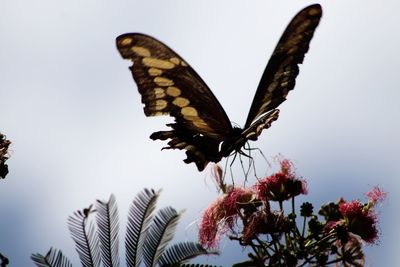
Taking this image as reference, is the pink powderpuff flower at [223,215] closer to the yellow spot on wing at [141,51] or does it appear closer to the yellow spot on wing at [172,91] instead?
the yellow spot on wing at [172,91]

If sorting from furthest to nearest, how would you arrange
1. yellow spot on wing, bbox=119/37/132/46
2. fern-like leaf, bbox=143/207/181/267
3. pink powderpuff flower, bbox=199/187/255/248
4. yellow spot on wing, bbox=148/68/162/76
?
pink powderpuff flower, bbox=199/187/255/248, yellow spot on wing, bbox=148/68/162/76, yellow spot on wing, bbox=119/37/132/46, fern-like leaf, bbox=143/207/181/267

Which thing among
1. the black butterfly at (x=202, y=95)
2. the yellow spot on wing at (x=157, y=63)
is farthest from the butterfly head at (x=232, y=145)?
the yellow spot on wing at (x=157, y=63)

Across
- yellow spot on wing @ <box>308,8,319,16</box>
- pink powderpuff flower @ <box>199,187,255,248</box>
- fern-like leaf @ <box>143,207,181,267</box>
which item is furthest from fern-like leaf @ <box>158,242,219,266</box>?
yellow spot on wing @ <box>308,8,319,16</box>

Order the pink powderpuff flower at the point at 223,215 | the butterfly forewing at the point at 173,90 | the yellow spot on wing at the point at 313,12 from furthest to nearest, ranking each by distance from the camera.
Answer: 1. the pink powderpuff flower at the point at 223,215
2. the butterfly forewing at the point at 173,90
3. the yellow spot on wing at the point at 313,12

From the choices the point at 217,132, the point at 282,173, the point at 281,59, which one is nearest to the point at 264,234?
the point at 282,173

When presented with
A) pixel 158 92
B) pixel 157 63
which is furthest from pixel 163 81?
pixel 157 63

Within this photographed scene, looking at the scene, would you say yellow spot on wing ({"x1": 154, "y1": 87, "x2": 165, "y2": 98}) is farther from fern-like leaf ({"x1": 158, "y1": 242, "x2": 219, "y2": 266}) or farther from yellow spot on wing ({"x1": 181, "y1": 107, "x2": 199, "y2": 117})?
fern-like leaf ({"x1": 158, "y1": 242, "x2": 219, "y2": 266})
